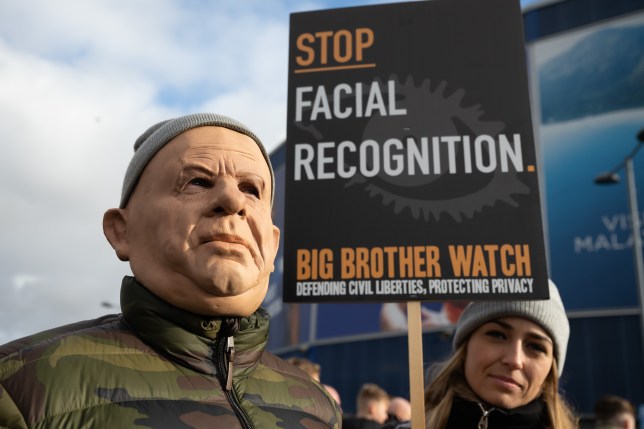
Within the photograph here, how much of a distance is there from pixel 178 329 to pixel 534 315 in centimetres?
162

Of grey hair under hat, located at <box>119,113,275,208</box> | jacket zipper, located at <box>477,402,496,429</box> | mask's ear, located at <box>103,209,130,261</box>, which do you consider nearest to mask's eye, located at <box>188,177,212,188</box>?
grey hair under hat, located at <box>119,113,275,208</box>

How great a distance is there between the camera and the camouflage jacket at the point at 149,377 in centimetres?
179

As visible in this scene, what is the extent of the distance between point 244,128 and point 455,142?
1098mm

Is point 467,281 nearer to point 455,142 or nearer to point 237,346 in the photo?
point 455,142

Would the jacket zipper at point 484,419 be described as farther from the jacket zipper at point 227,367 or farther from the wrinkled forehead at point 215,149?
the wrinkled forehead at point 215,149

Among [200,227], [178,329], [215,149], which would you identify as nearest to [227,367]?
[178,329]

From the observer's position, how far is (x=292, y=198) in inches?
118

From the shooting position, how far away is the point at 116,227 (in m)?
2.29

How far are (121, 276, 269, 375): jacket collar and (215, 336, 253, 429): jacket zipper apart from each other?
2 cm

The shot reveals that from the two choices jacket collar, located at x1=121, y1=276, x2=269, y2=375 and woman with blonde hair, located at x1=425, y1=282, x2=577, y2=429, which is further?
woman with blonde hair, located at x1=425, y1=282, x2=577, y2=429

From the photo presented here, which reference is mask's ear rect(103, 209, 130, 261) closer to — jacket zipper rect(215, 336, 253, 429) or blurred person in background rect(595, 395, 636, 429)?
jacket zipper rect(215, 336, 253, 429)

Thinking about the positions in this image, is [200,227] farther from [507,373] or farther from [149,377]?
[507,373]

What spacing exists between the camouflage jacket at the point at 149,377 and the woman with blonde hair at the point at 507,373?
30.0 inches

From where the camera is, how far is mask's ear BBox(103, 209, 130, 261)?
2270 mm
